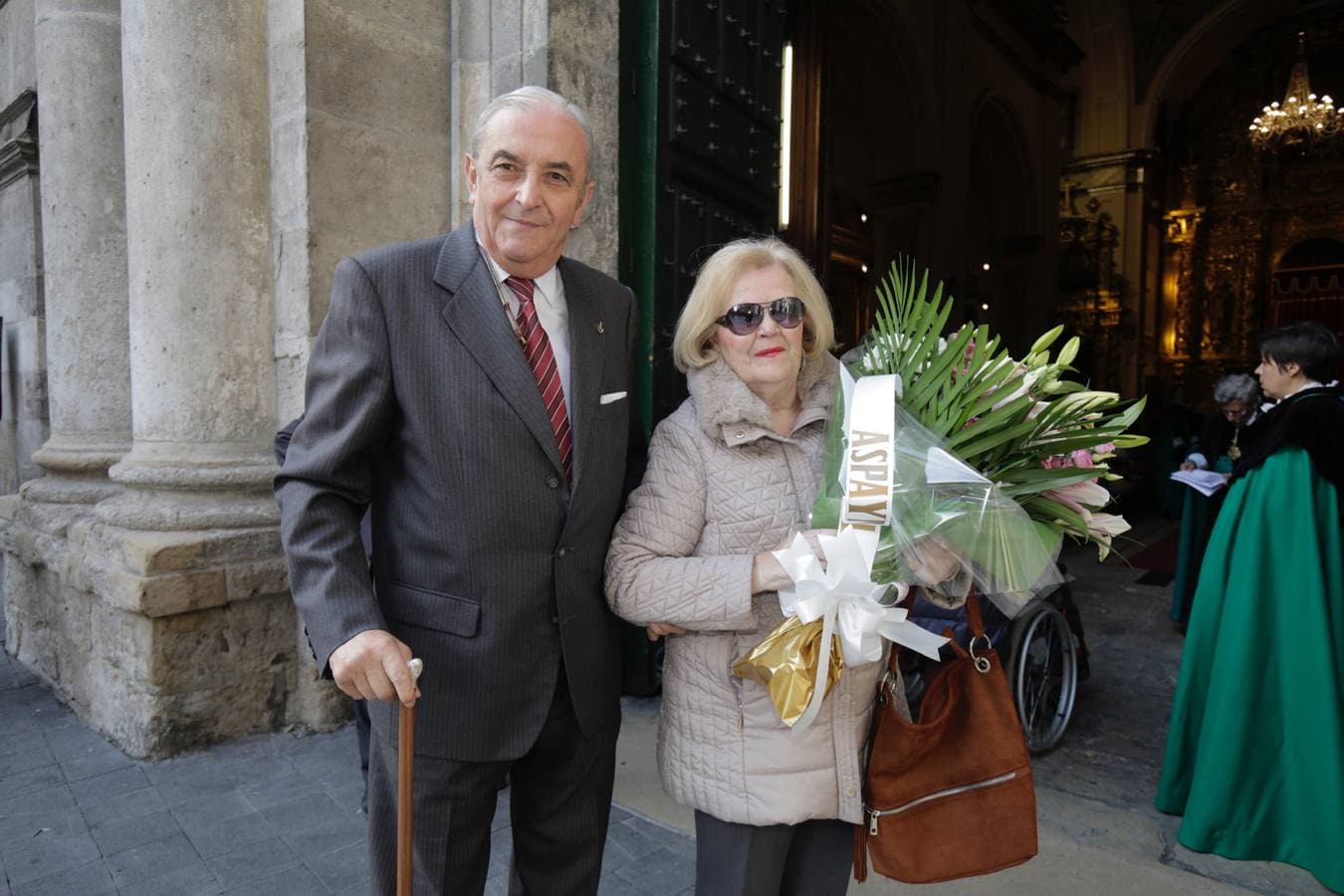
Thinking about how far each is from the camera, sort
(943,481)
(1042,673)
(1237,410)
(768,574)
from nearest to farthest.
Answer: (943,481) < (768,574) < (1042,673) < (1237,410)

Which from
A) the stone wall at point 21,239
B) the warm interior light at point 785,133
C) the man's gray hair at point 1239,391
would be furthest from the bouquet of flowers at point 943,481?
the man's gray hair at point 1239,391

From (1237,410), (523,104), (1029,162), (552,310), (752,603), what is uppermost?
(1029,162)

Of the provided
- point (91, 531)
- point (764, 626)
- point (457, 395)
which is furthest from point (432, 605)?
point (91, 531)

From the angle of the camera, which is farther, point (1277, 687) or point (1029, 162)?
point (1029, 162)

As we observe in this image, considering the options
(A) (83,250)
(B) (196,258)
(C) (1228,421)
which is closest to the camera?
(B) (196,258)

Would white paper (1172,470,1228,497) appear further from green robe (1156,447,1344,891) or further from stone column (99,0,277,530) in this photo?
stone column (99,0,277,530)

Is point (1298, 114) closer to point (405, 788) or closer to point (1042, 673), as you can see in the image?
point (1042, 673)

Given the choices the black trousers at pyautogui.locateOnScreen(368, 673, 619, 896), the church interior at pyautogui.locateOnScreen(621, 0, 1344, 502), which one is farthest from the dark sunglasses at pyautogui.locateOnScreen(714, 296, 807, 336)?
the church interior at pyautogui.locateOnScreen(621, 0, 1344, 502)

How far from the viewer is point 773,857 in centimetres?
166

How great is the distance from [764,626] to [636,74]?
3.06 metres

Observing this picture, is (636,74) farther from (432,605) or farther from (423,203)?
(432,605)

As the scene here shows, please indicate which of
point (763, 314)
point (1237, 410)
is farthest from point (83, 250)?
point (1237, 410)

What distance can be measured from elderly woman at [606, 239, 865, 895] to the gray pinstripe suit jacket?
18 centimetres

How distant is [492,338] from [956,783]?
48.5 inches
